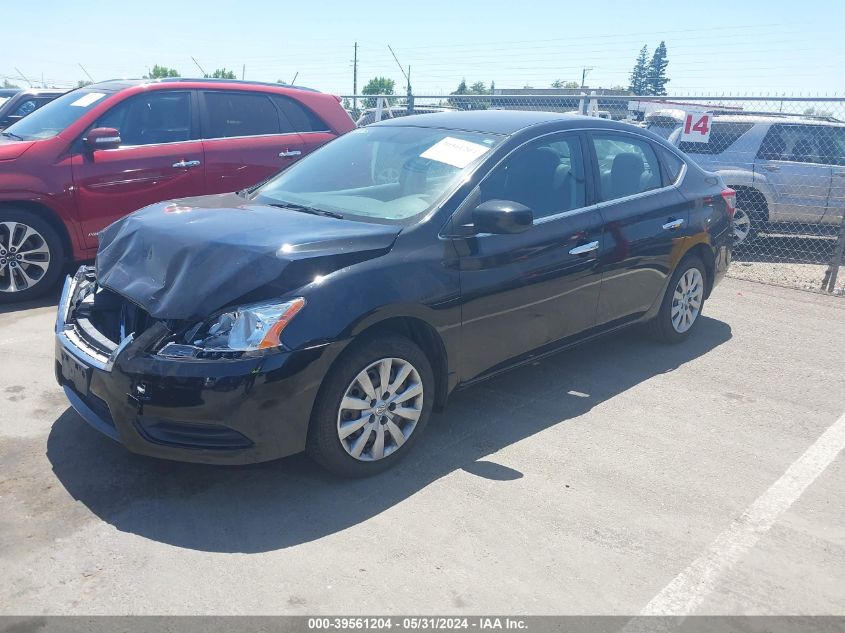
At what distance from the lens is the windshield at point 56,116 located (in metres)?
6.59

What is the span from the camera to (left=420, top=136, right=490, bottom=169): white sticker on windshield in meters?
4.26

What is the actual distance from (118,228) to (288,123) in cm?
390

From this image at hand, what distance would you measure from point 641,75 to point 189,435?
79937mm

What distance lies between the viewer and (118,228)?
4145 mm

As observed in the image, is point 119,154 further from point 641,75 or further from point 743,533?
point 641,75

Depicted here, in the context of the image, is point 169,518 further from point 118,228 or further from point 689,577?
point 689,577

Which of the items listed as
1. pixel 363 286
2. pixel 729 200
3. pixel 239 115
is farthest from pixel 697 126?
pixel 363 286

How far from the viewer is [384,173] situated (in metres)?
4.50

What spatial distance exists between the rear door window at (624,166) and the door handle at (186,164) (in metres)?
3.78

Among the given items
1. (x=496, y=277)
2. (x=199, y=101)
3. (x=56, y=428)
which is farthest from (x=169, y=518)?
(x=199, y=101)

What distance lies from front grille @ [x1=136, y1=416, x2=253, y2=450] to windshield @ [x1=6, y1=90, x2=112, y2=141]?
13.9 feet

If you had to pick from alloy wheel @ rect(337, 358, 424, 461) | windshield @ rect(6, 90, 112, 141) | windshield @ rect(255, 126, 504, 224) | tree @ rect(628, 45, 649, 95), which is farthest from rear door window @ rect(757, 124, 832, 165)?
tree @ rect(628, 45, 649, 95)

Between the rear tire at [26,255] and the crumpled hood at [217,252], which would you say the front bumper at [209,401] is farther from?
the rear tire at [26,255]

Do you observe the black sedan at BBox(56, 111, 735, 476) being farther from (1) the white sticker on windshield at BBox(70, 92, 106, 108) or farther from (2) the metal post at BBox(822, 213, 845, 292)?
(2) the metal post at BBox(822, 213, 845, 292)
